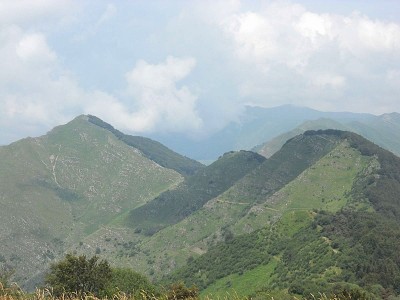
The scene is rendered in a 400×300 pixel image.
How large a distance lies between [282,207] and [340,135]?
5209 centimetres

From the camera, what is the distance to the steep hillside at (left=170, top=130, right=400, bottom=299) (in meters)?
69.8

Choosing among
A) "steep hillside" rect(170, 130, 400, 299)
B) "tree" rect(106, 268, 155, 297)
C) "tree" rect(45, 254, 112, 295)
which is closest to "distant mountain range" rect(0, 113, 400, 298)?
"steep hillside" rect(170, 130, 400, 299)

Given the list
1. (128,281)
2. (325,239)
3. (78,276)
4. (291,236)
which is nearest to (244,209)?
(291,236)

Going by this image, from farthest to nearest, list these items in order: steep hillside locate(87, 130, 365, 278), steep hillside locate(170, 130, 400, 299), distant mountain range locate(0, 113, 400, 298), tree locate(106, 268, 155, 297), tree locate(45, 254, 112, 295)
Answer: steep hillside locate(87, 130, 365, 278) < distant mountain range locate(0, 113, 400, 298) < steep hillside locate(170, 130, 400, 299) < tree locate(106, 268, 155, 297) < tree locate(45, 254, 112, 295)

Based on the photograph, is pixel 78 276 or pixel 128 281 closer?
pixel 78 276

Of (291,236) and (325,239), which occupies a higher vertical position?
(325,239)

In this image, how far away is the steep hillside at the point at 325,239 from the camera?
6975cm

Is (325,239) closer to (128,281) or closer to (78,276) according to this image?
(128,281)

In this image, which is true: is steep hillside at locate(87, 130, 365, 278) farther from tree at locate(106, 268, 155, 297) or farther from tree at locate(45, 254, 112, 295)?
tree at locate(45, 254, 112, 295)

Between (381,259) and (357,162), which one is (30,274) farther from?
(381,259)

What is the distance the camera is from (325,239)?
85.1 metres

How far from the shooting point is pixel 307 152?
17600 cm

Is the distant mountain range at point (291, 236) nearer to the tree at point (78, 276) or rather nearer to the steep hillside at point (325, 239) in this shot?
the steep hillside at point (325, 239)

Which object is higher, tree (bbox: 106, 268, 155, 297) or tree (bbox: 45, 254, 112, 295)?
Answer: tree (bbox: 45, 254, 112, 295)
